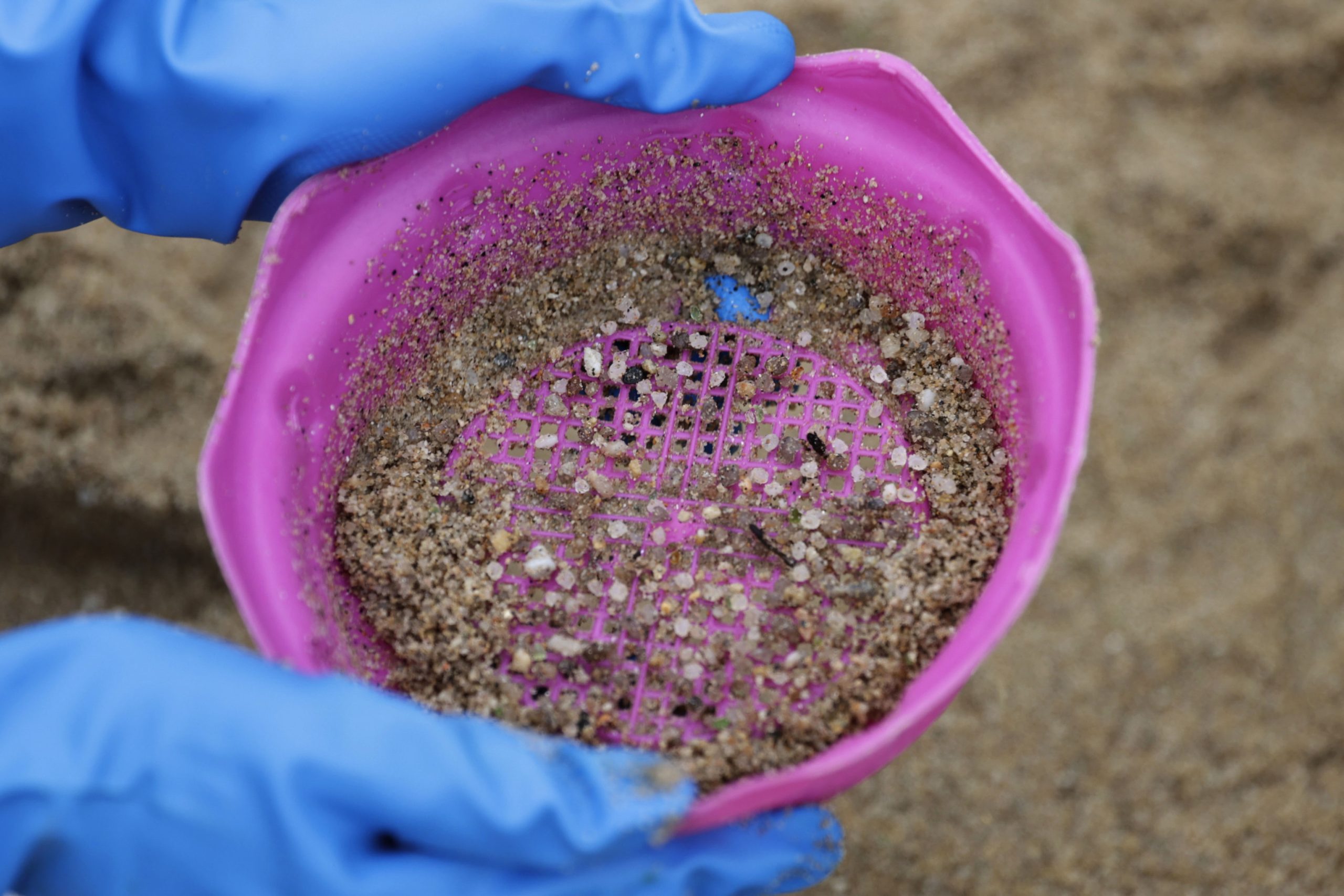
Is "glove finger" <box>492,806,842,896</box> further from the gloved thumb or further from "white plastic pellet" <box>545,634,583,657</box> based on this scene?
the gloved thumb

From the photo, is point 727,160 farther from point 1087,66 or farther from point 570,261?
point 1087,66

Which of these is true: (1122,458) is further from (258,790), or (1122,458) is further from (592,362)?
(258,790)

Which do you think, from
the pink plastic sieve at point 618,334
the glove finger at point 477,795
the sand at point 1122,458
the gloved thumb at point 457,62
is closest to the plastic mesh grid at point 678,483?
the pink plastic sieve at point 618,334

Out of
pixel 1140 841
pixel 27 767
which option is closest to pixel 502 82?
pixel 27 767

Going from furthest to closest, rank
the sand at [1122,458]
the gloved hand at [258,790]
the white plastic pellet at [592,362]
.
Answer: the sand at [1122,458] < the white plastic pellet at [592,362] < the gloved hand at [258,790]

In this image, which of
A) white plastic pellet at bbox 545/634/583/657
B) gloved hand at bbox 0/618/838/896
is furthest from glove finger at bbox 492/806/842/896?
white plastic pellet at bbox 545/634/583/657

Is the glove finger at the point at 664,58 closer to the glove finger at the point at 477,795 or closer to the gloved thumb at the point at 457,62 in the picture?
the gloved thumb at the point at 457,62

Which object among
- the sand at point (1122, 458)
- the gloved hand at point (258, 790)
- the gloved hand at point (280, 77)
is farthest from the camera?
the sand at point (1122, 458)
